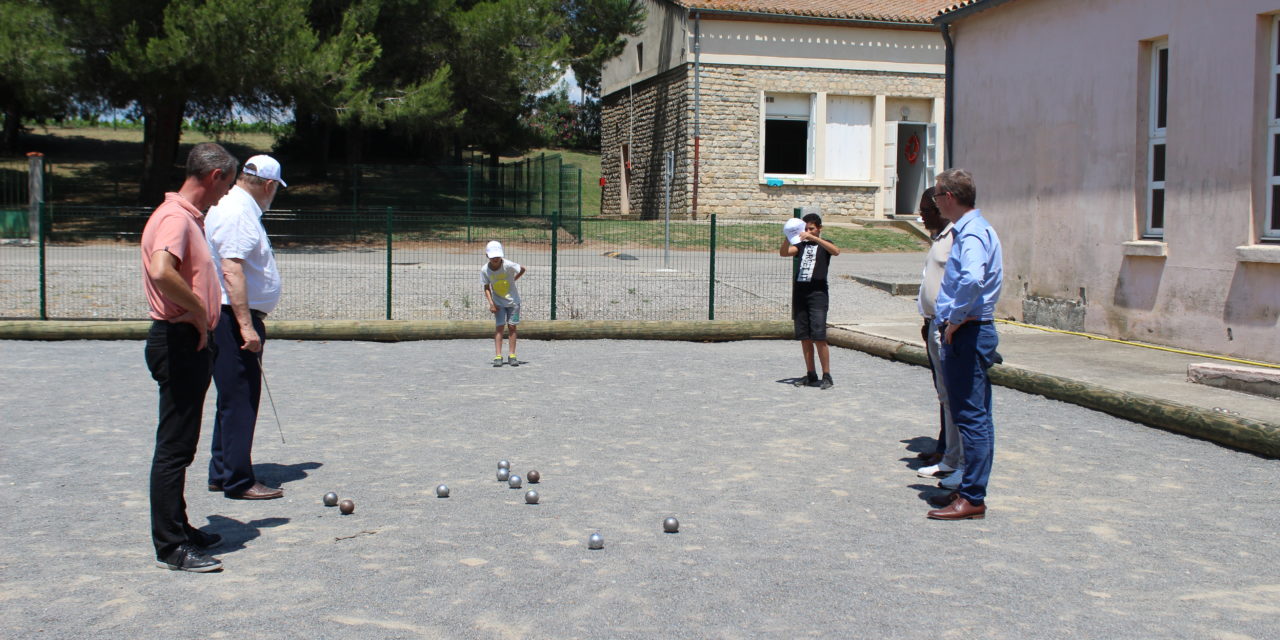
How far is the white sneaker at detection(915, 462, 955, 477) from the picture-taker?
21.9 ft

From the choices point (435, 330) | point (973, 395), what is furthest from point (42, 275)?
point (973, 395)

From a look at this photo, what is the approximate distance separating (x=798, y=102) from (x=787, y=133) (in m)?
0.91

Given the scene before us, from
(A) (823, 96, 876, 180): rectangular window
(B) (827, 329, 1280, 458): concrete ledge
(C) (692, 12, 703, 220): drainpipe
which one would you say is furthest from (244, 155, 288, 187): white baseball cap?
(A) (823, 96, 876, 180): rectangular window

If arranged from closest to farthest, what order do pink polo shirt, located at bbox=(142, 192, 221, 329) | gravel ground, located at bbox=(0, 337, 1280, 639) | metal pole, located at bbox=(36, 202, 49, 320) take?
1. gravel ground, located at bbox=(0, 337, 1280, 639)
2. pink polo shirt, located at bbox=(142, 192, 221, 329)
3. metal pole, located at bbox=(36, 202, 49, 320)

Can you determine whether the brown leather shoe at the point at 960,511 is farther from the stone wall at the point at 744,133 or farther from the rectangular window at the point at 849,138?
the rectangular window at the point at 849,138

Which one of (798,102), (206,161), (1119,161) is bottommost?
(206,161)

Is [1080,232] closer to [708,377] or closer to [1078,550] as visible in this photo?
[708,377]

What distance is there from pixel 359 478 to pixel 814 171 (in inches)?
1020

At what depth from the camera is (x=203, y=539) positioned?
509 centimetres

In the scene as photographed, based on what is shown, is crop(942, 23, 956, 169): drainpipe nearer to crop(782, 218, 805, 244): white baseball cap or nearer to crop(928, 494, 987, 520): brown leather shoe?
crop(782, 218, 805, 244): white baseball cap

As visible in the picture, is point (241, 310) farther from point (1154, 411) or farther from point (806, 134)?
point (806, 134)

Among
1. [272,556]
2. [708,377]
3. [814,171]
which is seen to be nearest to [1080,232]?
[708,377]

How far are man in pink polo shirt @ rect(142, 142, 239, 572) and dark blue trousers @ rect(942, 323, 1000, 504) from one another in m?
3.68

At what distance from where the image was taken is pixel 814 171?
3123 centimetres
